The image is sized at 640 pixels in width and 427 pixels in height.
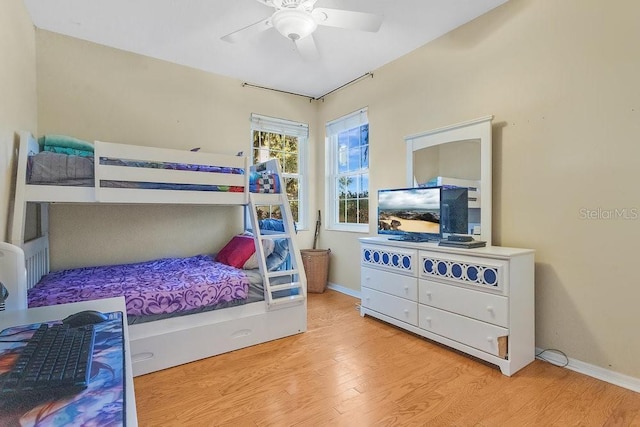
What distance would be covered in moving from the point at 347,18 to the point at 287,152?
89.5 inches

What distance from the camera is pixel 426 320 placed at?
2467 millimetres

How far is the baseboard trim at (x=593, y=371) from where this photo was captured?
1.83m

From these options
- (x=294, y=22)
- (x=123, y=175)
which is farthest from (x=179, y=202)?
(x=294, y=22)

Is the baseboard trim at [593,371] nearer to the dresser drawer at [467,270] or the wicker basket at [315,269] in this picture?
the dresser drawer at [467,270]

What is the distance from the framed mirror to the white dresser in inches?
13.6

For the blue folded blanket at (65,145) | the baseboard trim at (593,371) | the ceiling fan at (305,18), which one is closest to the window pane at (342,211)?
the ceiling fan at (305,18)

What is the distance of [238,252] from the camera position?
291 centimetres

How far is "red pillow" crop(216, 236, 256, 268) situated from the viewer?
2.82m

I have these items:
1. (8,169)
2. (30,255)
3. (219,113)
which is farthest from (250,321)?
(219,113)

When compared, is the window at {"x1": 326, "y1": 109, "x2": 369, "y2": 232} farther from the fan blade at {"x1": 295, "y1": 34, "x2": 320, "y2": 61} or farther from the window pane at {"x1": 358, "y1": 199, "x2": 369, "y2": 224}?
the fan blade at {"x1": 295, "y1": 34, "x2": 320, "y2": 61}

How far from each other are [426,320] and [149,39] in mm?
3413

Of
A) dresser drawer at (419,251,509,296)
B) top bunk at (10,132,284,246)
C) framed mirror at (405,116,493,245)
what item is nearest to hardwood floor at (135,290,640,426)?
dresser drawer at (419,251,509,296)

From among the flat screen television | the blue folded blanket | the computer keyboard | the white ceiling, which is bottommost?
the computer keyboard

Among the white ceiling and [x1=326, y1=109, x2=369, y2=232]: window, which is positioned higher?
the white ceiling
